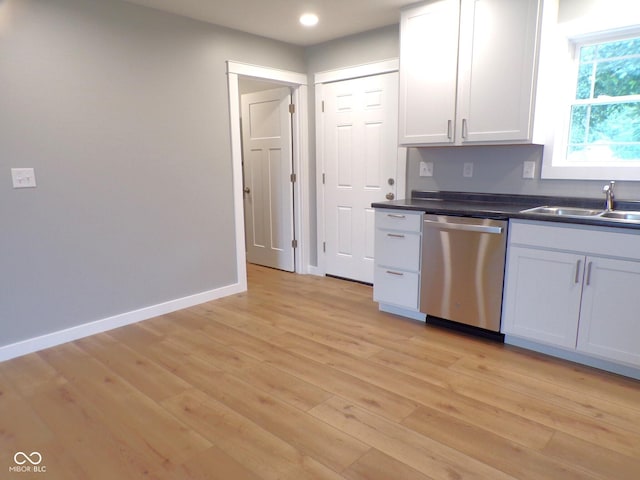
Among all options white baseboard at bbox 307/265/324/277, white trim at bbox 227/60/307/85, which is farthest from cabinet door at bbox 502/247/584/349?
white trim at bbox 227/60/307/85

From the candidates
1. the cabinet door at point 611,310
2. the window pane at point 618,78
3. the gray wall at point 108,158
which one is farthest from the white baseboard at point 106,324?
the window pane at point 618,78

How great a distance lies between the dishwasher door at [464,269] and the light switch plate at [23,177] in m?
2.67

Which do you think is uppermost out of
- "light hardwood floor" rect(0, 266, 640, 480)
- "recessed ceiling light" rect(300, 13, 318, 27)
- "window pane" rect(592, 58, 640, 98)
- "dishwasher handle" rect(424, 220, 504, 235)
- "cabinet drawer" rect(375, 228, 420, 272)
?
"recessed ceiling light" rect(300, 13, 318, 27)

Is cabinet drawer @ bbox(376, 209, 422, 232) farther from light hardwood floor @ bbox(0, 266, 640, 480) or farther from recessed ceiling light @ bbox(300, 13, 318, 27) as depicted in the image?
recessed ceiling light @ bbox(300, 13, 318, 27)

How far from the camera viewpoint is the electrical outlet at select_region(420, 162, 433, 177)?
12.1 ft

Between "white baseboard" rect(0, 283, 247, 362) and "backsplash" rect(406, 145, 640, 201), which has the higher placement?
"backsplash" rect(406, 145, 640, 201)

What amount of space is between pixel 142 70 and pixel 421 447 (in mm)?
3149

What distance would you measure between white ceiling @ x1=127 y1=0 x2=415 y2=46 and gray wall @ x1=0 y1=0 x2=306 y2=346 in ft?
0.52

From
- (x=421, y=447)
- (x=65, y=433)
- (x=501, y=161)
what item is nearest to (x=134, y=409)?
(x=65, y=433)

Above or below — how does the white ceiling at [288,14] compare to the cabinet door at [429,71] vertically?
above

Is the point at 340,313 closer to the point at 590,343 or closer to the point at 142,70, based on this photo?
the point at 590,343

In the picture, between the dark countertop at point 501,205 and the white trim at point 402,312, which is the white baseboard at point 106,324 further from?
the dark countertop at point 501,205

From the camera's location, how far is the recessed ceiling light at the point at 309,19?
344 cm
